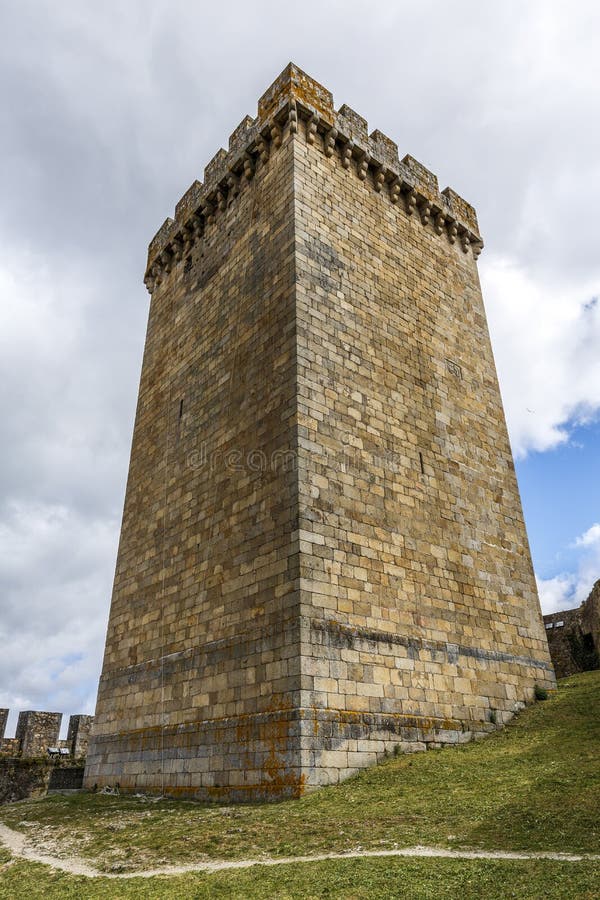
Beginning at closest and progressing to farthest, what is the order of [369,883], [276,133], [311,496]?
[369,883] < [311,496] < [276,133]

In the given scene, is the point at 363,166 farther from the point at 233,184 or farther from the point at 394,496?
the point at 394,496

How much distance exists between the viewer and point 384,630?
390 inches

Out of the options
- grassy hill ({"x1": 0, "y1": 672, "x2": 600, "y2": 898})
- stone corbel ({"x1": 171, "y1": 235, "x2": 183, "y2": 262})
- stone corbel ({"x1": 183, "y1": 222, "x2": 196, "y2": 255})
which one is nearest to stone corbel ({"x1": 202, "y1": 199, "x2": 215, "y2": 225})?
stone corbel ({"x1": 183, "y1": 222, "x2": 196, "y2": 255})

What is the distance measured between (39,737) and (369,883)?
1594 cm

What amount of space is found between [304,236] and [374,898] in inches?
421

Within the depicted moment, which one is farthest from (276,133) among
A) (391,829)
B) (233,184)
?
(391,829)

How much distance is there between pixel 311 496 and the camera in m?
9.90

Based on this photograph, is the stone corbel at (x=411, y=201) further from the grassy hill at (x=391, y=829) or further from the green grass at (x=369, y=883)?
the green grass at (x=369, y=883)

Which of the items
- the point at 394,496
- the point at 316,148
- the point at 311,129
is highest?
the point at 311,129

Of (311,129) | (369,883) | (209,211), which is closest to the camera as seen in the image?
(369,883)

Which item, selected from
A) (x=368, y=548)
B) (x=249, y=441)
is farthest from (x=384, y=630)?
(x=249, y=441)

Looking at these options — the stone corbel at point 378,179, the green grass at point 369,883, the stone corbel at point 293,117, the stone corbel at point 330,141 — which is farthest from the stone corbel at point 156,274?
the green grass at point 369,883

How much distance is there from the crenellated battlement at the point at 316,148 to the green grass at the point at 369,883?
13.0 metres

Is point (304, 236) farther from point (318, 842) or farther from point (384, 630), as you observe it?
point (318, 842)
